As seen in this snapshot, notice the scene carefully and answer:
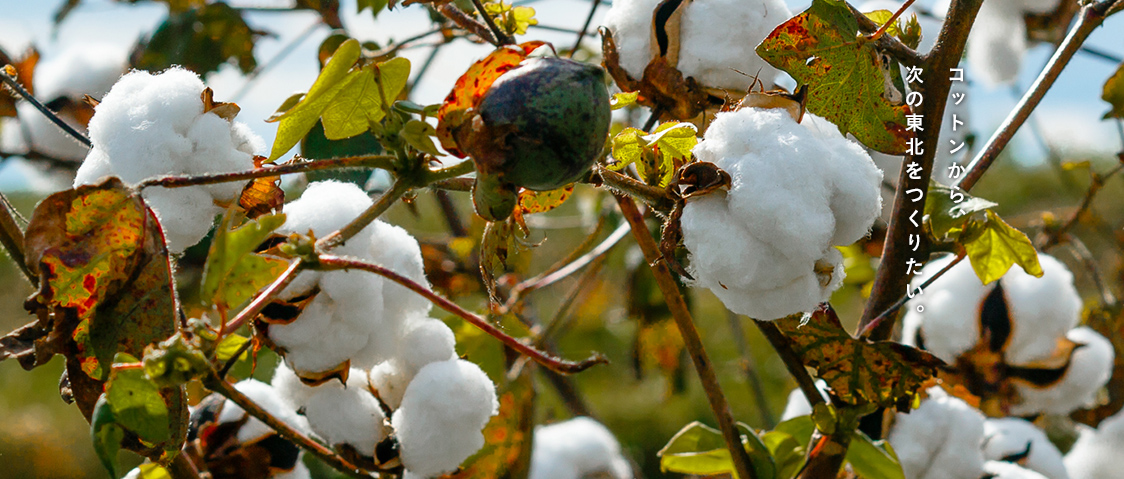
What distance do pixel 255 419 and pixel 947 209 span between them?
1.69 ft

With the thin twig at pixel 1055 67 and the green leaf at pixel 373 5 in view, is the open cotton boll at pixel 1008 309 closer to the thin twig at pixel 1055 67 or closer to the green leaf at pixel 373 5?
the thin twig at pixel 1055 67

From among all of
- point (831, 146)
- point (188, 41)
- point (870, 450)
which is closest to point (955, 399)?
point (870, 450)

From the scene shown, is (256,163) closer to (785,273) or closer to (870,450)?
(785,273)

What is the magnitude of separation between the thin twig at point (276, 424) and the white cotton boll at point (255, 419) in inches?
3.4

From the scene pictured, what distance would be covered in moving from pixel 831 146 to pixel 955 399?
41 centimetres

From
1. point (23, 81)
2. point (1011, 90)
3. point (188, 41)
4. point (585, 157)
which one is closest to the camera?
point (585, 157)

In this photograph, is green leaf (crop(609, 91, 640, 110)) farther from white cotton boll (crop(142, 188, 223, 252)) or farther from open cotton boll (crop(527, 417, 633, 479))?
open cotton boll (crop(527, 417, 633, 479))

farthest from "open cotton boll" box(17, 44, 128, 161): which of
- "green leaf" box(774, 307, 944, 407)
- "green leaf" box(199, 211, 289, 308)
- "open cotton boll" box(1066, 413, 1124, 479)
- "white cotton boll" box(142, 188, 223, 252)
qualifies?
"open cotton boll" box(1066, 413, 1124, 479)

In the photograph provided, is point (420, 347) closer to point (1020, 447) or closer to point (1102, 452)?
point (1020, 447)

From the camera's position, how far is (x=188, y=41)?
1046 millimetres

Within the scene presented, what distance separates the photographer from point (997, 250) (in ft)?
1.92

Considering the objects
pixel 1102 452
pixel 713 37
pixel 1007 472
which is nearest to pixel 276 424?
pixel 713 37

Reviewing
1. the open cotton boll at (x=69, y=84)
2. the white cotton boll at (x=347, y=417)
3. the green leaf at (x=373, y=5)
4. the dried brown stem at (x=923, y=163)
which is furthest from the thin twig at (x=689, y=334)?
the open cotton boll at (x=69, y=84)

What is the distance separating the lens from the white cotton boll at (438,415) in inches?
24.1
